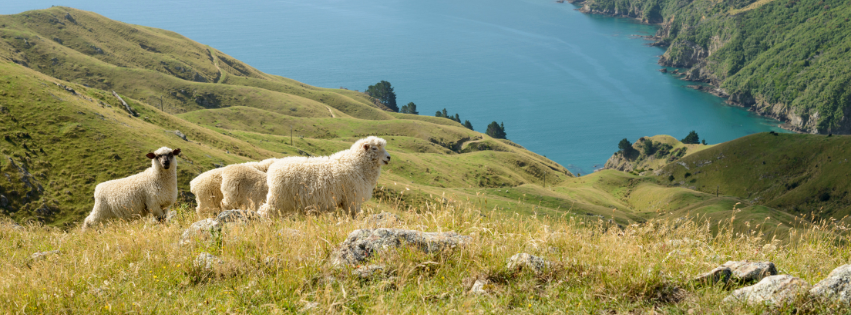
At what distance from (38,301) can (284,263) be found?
2.76m

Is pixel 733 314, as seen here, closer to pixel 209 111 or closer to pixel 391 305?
pixel 391 305

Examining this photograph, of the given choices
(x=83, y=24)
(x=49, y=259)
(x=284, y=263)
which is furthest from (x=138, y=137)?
(x=83, y=24)

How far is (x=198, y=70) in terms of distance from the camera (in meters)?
175

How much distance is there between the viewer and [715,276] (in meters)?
6.03

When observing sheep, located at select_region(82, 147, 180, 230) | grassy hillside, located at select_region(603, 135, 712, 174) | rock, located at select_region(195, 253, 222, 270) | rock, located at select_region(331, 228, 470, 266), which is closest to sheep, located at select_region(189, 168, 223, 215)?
sheep, located at select_region(82, 147, 180, 230)

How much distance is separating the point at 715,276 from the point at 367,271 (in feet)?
14.5

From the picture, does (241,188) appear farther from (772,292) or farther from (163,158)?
(772,292)

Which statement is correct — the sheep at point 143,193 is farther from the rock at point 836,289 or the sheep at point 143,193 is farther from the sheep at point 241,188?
the rock at point 836,289

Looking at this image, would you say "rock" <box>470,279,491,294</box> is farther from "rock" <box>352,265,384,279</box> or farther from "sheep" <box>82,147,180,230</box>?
"sheep" <box>82,147,180,230</box>

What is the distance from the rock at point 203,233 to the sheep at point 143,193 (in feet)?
25.7

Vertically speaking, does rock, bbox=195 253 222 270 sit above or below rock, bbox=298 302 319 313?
above

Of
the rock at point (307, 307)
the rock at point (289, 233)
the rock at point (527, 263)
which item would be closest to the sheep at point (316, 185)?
the rock at point (289, 233)

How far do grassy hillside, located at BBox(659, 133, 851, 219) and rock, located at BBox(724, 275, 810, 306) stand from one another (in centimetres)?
10767

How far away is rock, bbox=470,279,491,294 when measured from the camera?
19.1 ft
